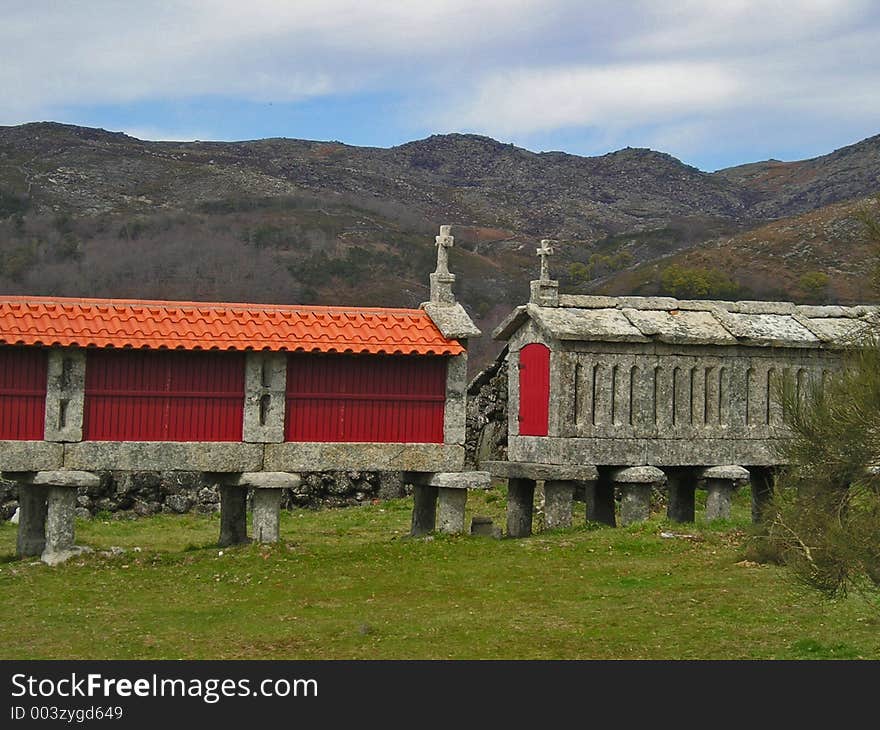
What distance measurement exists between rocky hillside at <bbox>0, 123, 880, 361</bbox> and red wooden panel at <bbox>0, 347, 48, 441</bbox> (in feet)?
142

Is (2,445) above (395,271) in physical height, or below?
below

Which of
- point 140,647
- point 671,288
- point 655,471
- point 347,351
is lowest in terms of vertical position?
point 140,647

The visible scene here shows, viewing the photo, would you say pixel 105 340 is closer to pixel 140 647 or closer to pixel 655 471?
pixel 140 647

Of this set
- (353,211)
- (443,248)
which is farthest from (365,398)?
(353,211)

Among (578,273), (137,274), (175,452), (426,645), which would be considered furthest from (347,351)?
(578,273)

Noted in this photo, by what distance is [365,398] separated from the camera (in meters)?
20.5

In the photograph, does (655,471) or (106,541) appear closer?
(655,471)

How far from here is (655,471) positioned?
2184cm

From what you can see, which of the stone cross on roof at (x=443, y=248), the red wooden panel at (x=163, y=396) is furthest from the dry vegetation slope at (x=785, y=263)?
the red wooden panel at (x=163, y=396)

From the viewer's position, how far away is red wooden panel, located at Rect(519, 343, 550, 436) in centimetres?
Result: 2186

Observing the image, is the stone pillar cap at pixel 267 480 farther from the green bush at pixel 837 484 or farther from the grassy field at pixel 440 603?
the green bush at pixel 837 484

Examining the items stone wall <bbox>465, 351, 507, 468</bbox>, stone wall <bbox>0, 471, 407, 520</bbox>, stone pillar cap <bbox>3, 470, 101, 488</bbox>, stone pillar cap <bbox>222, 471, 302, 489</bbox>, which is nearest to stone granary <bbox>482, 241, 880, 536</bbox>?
stone pillar cap <bbox>222, 471, 302, 489</bbox>

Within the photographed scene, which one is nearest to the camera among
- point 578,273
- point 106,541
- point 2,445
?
point 2,445
